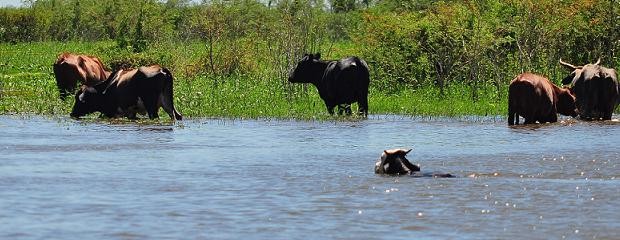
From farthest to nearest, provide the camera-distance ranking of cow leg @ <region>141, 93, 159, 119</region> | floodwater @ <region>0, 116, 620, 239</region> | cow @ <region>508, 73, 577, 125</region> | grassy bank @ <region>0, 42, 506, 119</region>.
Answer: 1. grassy bank @ <region>0, 42, 506, 119</region>
2. cow leg @ <region>141, 93, 159, 119</region>
3. cow @ <region>508, 73, 577, 125</region>
4. floodwater @ <region>0, 116, 620, 239</region>

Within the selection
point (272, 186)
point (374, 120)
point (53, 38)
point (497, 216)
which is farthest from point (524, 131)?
point (53, 38)

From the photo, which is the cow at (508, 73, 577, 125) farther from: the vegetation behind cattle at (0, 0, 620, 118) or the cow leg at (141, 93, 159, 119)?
the cow leg at (141, 93, 159, 119)

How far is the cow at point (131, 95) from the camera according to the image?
20.6 metres

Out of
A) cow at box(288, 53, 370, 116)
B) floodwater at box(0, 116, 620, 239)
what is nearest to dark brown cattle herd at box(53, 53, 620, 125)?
cow at box(288, 53, 370, 116)

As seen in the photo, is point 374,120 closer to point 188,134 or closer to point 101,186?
point 188,134

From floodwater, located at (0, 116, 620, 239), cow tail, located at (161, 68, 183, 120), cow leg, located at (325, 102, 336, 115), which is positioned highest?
cow tail, located at (161, 68, 183, 120)

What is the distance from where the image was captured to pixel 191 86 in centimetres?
2652

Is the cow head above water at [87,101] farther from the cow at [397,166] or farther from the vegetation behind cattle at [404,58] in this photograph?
the cow at [397,166]

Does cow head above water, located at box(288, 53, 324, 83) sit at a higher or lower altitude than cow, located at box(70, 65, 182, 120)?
higher

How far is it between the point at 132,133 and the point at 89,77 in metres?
6.81

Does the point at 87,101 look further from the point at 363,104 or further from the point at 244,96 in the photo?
the point at 363,104

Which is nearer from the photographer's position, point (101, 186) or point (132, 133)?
point (101, 186)

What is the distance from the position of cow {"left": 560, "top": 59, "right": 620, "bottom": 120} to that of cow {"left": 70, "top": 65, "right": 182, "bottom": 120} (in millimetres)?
6425

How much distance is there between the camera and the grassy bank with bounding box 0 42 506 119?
71.8 feet
